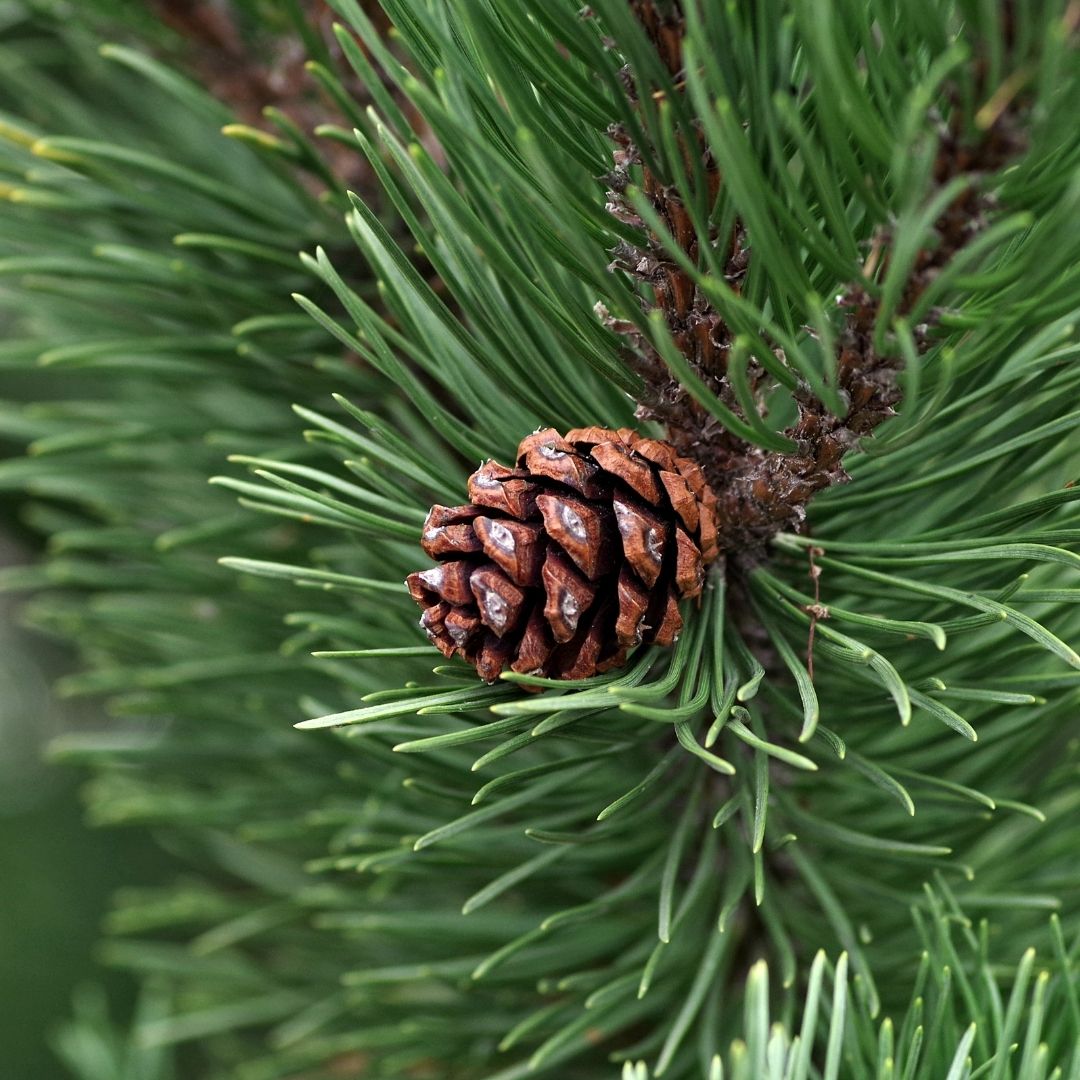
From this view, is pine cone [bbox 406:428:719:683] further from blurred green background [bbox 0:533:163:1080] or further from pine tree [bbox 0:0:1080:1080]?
blurred green background [bbox 0:533:163:1080]

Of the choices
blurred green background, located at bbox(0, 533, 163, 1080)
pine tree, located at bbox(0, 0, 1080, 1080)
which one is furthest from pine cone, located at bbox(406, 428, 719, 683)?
blurred green background, located at bbox(0, 533, 163, 1080)

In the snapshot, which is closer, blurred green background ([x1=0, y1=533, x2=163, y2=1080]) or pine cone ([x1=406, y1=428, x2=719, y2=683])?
pine cone ([x1=406, y1=428, x2=719, y2=683])

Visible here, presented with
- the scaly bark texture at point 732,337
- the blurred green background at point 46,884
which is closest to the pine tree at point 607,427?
the scaly bark texture at point 732,337

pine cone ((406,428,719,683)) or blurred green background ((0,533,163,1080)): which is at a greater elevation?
blurred green background ((0,533,163,1080))

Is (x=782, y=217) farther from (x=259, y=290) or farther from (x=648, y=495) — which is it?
(x=259, y=290)

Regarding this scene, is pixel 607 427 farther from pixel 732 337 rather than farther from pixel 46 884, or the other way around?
pixel 46 884

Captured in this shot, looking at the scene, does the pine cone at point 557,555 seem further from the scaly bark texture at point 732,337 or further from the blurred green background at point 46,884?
the blurred green background at point 46,884

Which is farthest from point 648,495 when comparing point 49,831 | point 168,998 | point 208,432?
point 49,831
